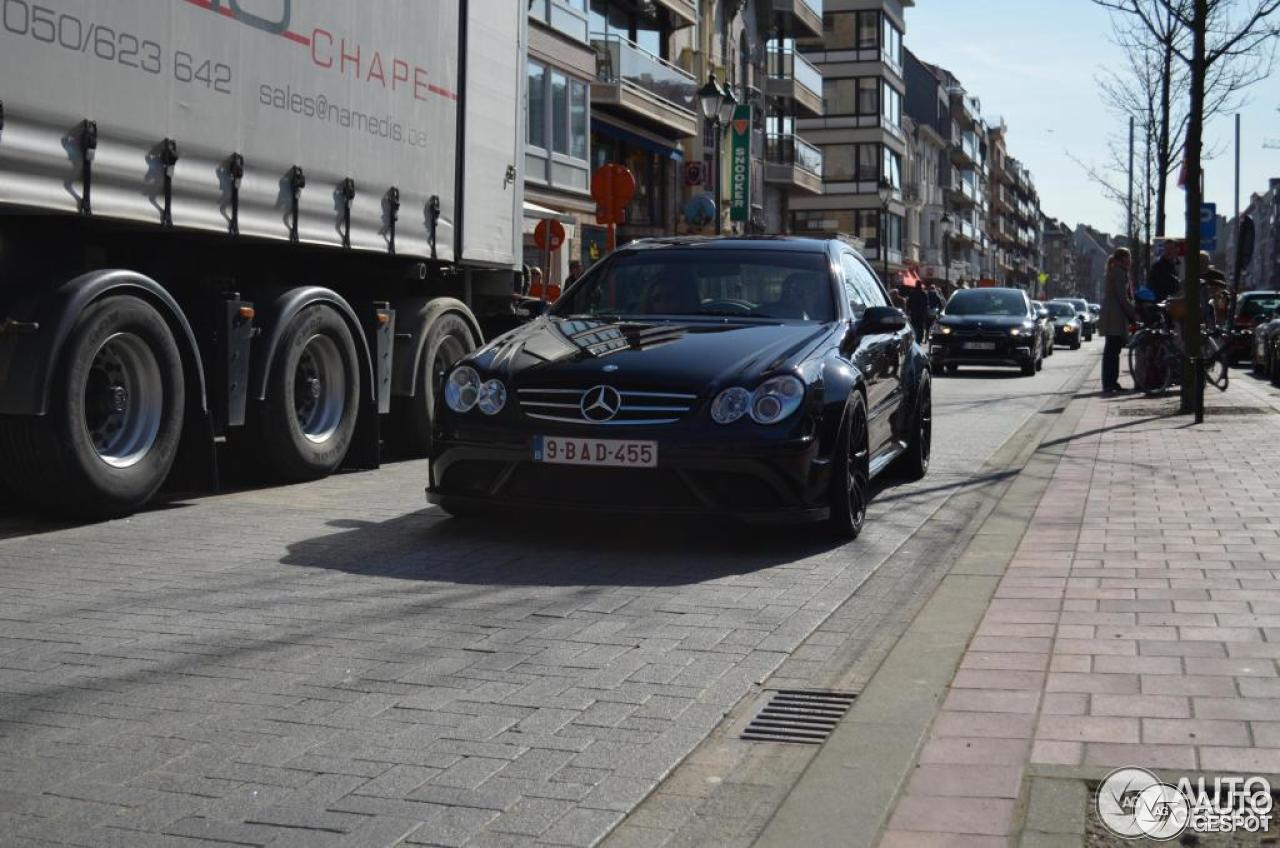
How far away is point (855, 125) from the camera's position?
79688mm

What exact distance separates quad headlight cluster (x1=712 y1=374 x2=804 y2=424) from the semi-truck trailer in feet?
9.93

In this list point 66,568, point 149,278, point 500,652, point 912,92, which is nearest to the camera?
point 500,652

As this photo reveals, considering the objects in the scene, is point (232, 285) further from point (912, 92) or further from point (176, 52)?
point (912, 92)

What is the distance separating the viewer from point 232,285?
9523 mm

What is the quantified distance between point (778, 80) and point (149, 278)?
5049 cm

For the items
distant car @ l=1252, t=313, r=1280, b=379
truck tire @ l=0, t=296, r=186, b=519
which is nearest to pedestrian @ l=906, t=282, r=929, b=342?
distant car @ l=1252, t=313, r=1280, b=379

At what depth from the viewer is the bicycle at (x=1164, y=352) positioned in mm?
19797

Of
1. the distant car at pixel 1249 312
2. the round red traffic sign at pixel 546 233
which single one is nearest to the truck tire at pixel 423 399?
the round red traffic sign at pixel 546 233

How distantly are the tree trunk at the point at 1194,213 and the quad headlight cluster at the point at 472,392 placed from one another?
33.4 ft

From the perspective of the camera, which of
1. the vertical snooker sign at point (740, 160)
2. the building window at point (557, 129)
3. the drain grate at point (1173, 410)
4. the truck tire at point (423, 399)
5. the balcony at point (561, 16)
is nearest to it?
the truck tire at point (423, 399)

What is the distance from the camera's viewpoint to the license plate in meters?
7.39

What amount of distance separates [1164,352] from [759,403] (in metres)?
13.6

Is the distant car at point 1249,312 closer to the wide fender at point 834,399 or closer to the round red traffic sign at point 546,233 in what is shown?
the round red traffic sign at point 546,233

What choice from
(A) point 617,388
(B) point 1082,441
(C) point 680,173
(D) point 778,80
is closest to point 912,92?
(D) point 778,80
